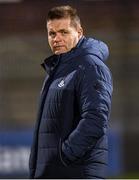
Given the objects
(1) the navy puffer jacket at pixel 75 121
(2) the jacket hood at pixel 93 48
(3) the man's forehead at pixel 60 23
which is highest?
(3) the man's forehead at pixel 60 23

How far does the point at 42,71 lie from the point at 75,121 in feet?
16.0

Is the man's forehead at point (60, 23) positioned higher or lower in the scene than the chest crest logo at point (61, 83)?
higher

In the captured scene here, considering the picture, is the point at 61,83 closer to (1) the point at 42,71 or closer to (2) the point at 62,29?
(2) the point at 62,29

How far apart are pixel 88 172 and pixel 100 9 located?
5.12m

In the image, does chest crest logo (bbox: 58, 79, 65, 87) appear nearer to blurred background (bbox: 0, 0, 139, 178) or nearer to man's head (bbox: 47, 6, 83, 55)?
man's head (bbox: 47, 6, 83, 55)

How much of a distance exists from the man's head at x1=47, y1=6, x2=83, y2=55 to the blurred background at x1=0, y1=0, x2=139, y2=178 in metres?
4.60

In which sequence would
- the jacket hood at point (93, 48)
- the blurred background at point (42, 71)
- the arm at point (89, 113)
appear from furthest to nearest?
the blurred background at point (42, 71) → the jacket hood at point (93, 48) → the arm at point (89, 113)

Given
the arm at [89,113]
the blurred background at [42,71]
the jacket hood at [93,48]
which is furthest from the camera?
the blurred background at [42,71]

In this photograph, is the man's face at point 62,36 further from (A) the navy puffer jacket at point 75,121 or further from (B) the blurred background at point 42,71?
(B) the blurred background at point 42,71

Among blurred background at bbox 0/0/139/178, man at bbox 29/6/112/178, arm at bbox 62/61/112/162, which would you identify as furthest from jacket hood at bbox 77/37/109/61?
blurred background at bbox 0/0/139/178

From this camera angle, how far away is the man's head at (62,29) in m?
3.29

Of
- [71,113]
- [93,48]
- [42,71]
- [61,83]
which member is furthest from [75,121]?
[42,71]

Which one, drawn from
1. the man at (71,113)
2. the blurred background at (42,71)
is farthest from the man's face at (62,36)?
the blurred background at (42,71)

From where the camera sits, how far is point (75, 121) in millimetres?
3191
